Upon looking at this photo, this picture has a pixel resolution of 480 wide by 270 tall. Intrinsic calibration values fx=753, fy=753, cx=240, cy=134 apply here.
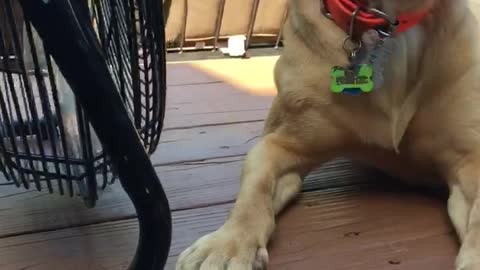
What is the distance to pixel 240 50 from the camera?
257 cm

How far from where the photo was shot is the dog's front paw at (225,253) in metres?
1.01

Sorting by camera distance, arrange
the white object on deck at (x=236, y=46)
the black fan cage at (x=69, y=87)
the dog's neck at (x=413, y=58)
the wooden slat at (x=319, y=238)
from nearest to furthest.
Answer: the black fan cage at (x=69, y=87) → the wooden slat at (x=319, y=238) → the dog's neck at (x=413, y=58) → the white object on deck at (x=236, y=46)

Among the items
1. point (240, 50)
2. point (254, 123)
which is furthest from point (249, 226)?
point (240, 50)

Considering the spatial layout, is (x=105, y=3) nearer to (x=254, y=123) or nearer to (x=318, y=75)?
(x=318, y=75)

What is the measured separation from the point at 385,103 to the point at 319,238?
24 centimetres

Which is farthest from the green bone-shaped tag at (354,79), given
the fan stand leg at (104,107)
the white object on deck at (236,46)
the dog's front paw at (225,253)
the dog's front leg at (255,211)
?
the white object on deck at (236,46)

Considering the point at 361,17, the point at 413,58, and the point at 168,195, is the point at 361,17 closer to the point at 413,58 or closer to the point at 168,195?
the point at 413,58

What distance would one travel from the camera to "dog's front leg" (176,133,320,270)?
1.02 m

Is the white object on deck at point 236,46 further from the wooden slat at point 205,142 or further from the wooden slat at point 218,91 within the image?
the wooden slat at point 205,142

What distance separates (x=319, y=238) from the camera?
1.16 meters

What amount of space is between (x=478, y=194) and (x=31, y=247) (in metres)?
0.68

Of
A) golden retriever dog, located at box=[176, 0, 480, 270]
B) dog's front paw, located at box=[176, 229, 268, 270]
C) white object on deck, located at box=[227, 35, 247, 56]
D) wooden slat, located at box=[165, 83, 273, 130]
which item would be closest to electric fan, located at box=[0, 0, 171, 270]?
dog's front paw, located at box=[176, 229, 268, 270]

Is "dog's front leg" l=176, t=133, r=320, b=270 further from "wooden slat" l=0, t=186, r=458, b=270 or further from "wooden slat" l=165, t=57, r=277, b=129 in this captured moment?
"wooden slat" l=165, t=57, r=277, b=129

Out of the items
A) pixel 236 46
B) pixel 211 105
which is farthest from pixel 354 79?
pixel 236 46
